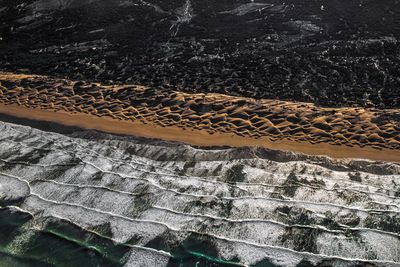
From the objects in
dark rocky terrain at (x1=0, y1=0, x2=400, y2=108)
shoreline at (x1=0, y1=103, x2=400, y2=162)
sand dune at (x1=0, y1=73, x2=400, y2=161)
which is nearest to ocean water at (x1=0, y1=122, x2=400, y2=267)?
shoreline at (x1=0, y1=103, x2=400, y2=162)

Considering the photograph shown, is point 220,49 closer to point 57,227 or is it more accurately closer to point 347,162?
point 347,162

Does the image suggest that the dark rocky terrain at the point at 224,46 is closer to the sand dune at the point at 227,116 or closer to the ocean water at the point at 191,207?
the sand dune at the point at 227,116

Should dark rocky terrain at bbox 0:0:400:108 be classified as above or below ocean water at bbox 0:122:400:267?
above

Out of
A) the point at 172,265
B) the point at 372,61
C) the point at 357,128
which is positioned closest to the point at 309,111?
the point at 357,128

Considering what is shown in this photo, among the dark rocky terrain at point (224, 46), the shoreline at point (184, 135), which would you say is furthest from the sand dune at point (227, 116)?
the dark rocky terrain at point (224, 46)

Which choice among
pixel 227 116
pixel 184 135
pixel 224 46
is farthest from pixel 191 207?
pixel 224 46

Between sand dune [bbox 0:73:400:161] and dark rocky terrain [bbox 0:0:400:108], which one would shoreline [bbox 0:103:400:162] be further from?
dark rocky terrain [bbox 0:0:400:108]
